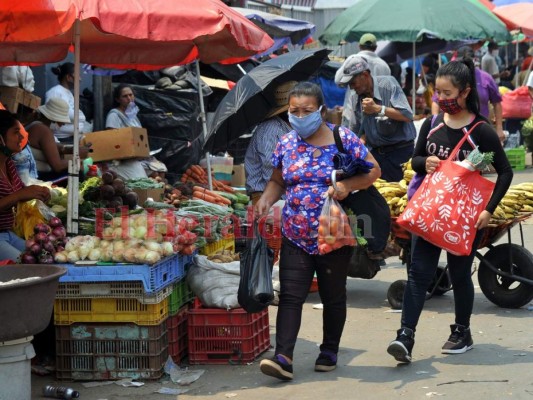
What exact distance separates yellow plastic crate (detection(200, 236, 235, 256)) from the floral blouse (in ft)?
5.07

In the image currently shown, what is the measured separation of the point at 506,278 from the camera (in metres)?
8.02

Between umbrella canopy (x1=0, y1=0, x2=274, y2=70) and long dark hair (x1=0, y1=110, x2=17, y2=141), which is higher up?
umbrella canopy (x1=0, y1=0, x2=274, y2=70)

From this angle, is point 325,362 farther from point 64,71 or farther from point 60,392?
point 64,71

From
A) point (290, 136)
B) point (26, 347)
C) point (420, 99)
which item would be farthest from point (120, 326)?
point (420, 99)

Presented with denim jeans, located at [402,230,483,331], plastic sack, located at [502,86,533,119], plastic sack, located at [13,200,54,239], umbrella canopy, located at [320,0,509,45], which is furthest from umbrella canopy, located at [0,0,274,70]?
plastic sack, located at [502,86,533,119]

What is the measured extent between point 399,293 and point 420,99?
495 inches

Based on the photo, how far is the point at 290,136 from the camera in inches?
248

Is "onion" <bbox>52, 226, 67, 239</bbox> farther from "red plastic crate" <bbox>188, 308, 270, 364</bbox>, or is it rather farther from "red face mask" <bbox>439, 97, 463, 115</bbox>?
"red face mask" <bbox>439, 97, 463, 115</bbox>

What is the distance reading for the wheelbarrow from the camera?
7.88m

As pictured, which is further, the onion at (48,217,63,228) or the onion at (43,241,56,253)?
the onion at (48,217,63,228)

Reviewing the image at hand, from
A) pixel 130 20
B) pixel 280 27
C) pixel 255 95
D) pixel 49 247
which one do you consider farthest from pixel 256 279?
pixel 280 27

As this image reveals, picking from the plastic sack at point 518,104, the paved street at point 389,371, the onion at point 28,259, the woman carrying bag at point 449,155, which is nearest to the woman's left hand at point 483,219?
the woman carrying bag at point 449,155

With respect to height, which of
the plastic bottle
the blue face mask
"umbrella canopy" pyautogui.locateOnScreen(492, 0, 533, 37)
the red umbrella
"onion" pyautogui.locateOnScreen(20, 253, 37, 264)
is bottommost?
the plastic bottle

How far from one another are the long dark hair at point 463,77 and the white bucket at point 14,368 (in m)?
3.17
